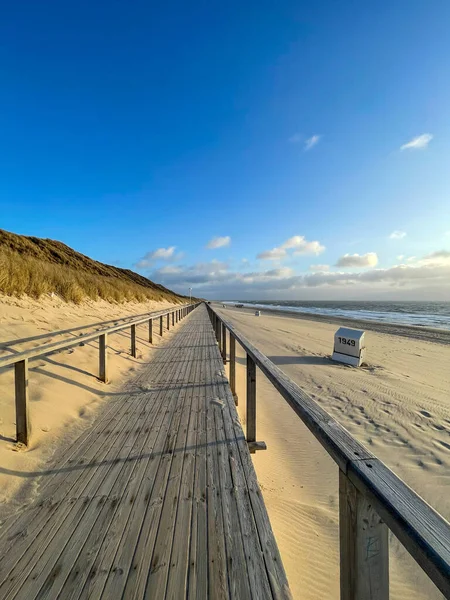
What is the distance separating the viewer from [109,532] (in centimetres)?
176

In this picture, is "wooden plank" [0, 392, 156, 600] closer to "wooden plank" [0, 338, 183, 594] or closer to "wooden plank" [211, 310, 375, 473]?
"wooden plank" [0, 338, 183, 594]

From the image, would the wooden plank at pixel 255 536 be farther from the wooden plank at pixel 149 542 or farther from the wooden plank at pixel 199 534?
the wooden plank at pixel 149 542

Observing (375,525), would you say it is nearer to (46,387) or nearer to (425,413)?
(46,387)

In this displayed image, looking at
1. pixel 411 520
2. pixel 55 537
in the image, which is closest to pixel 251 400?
pixel 55 537

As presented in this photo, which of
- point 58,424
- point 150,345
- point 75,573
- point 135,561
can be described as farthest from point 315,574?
point 150,345

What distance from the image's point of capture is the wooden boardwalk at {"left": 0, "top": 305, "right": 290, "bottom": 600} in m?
1.43

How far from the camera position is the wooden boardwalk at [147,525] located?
1.43m

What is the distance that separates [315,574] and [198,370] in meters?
3.86

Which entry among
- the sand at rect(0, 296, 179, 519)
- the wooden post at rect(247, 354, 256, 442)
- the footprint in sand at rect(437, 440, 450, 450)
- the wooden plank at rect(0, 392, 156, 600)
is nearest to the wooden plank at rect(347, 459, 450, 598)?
A: the wooden plank at rect(0, 392, 156, 600)

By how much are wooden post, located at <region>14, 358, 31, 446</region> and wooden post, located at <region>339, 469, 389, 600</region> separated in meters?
2.93

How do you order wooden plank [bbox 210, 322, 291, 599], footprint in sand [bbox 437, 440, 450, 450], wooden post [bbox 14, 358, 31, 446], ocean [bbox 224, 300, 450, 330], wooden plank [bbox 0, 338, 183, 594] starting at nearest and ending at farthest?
wooden plank [bbox 210, 322, 291, 599] < wooden plank [bbox 0, 338, 183, 594] < wooden post [bbox 14, 358, 31, 446] < footprint in sand [bbox 437, 440, 450, 450] < ocean [bbox 224, 300, 450, 330]

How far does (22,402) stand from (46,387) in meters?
1.28

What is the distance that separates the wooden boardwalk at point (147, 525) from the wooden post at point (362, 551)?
0.57 m

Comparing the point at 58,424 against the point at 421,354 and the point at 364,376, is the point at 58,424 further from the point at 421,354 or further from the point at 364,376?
the point at 421,354
